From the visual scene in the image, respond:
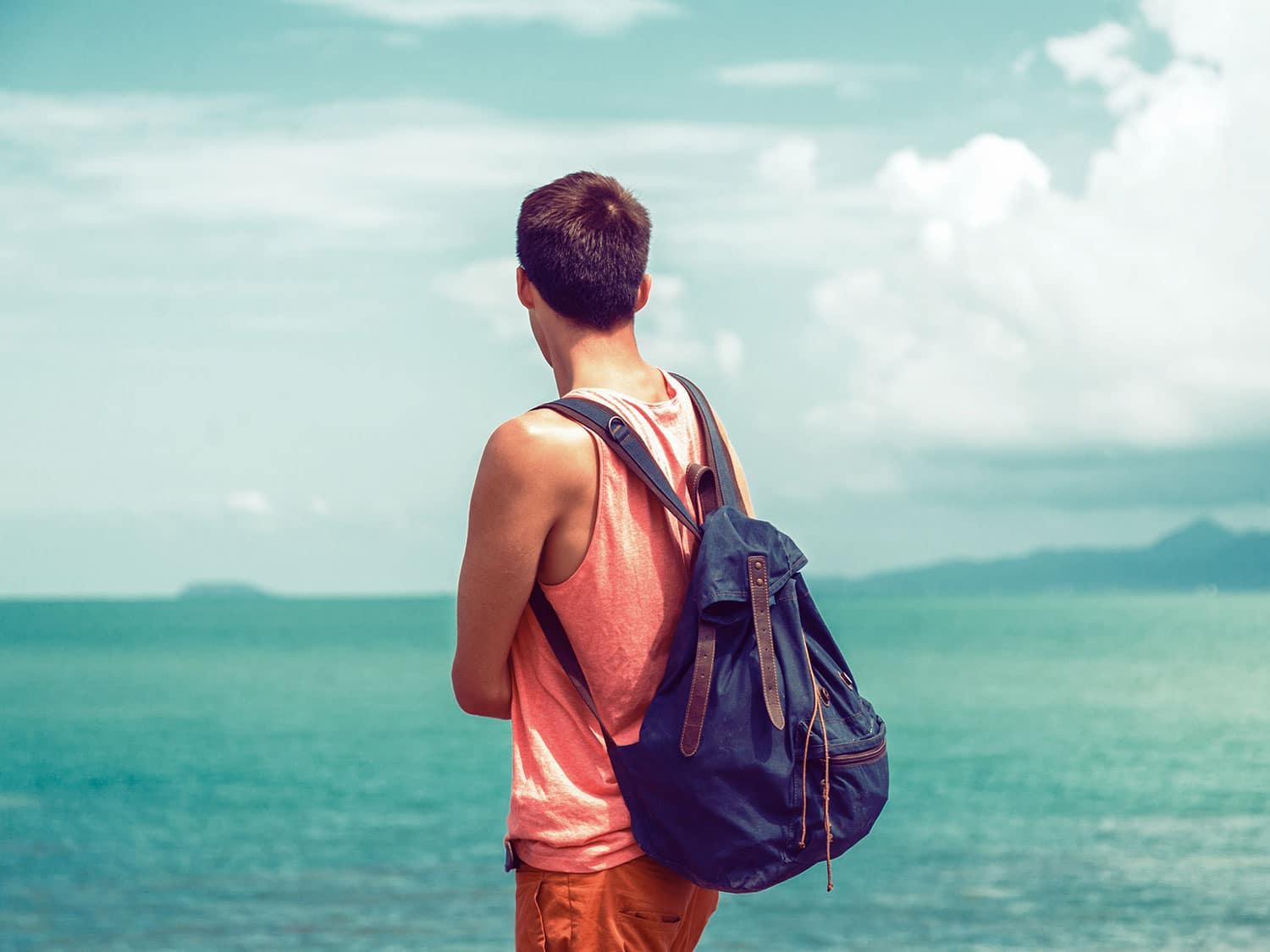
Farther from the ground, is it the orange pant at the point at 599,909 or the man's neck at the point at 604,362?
the man's neck at the point at 604,362

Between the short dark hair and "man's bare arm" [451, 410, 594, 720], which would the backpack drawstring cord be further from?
the short dark hair


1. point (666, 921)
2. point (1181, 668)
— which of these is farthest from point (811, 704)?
point (1181, 668)

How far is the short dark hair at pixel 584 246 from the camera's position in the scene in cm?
235

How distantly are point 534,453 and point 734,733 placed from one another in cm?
57

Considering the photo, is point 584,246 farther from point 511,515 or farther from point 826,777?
point 826,777

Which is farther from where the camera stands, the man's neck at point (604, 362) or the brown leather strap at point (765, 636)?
the man's neck at point (604, 362)

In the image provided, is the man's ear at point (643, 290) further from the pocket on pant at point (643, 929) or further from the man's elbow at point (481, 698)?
the pocket on pant at point (643, 929)

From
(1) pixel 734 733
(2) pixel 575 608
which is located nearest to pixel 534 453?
(2) pixel 575 608

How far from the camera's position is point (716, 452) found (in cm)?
245

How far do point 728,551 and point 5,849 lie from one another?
24.6m

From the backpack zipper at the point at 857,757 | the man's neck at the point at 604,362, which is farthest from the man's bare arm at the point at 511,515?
the backpack zipper at the point at 857,757

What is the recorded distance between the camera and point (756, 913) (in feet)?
51.8

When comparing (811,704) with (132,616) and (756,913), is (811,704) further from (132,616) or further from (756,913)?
(132,616)

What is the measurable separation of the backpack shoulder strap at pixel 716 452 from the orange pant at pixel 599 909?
2.17 ft
